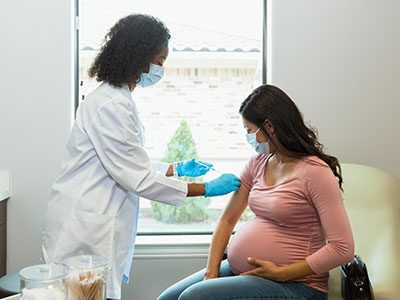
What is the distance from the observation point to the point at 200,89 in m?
2.79

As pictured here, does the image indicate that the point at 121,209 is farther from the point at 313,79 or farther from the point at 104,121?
the point at 313,79

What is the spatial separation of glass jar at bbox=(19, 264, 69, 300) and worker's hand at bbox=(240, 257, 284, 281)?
674 mm

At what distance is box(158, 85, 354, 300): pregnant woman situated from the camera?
1.55 meters

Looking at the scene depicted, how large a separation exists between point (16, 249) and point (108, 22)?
4.41ft

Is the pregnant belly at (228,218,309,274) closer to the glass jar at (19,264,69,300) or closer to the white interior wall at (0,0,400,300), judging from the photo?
the glass jar at (19,264,69,300)

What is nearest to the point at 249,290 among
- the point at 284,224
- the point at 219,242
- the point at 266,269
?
the point at 266,269

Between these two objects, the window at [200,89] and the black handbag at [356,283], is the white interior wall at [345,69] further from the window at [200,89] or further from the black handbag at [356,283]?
the black handbag at [356,283]

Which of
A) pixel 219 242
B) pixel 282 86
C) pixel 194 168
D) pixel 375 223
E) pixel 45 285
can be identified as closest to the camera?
pixel 45 285

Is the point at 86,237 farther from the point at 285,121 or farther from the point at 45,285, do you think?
the point at 285,121

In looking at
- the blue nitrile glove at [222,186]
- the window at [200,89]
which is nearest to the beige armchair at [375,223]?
the blue nitrile glove at [222,186]

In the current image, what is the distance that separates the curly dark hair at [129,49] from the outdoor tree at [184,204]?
918mm

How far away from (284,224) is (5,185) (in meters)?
1.50

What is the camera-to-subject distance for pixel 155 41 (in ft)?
6.15

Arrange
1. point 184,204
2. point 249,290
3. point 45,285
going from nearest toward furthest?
1. point 45,285
2. point 249,290
3. point 184,204
